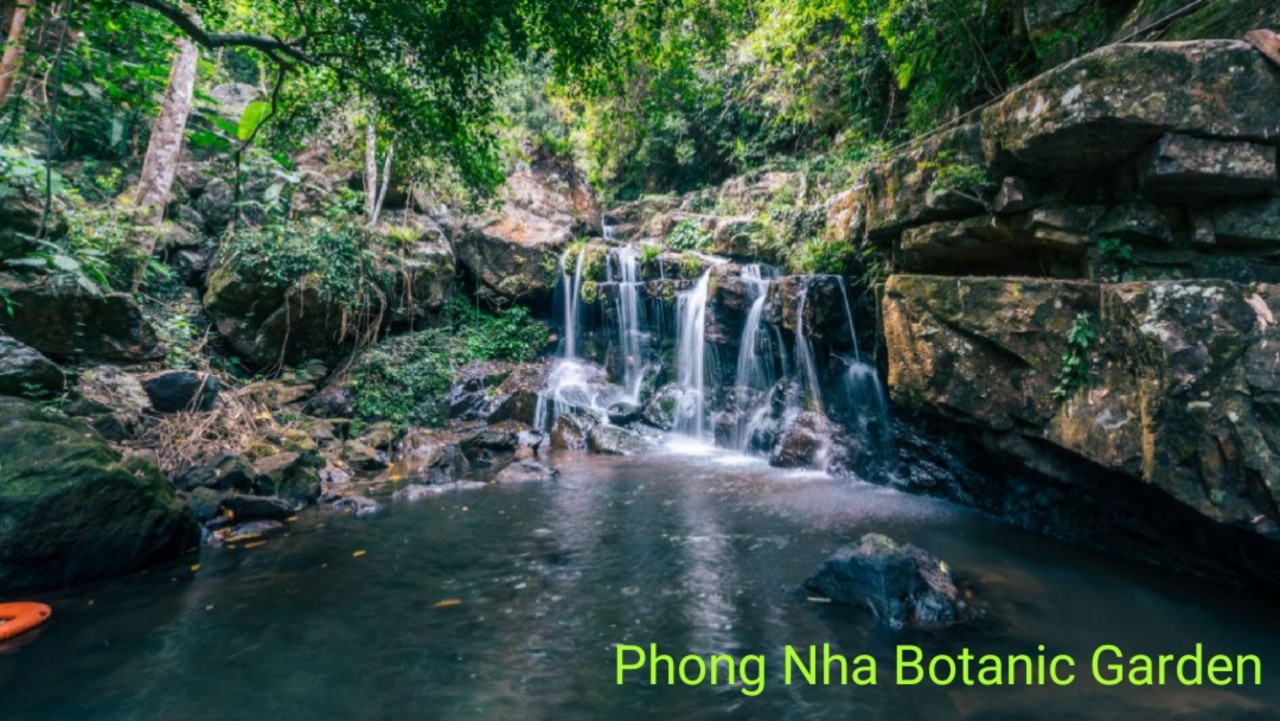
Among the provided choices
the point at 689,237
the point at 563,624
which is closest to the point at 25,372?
the point at 563,624

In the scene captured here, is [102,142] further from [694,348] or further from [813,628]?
[813,628]

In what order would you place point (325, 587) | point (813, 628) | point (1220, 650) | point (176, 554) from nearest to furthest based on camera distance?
point (1220, 650) → point (813, 628) → point (325, 587) → point (176, 554)

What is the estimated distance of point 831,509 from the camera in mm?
6758

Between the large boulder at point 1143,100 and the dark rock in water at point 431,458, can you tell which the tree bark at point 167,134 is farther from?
the large boulder at point 1143,100

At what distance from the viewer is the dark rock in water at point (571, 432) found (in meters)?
11.3

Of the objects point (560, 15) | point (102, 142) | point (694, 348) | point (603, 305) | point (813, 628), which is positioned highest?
point (102, 142)

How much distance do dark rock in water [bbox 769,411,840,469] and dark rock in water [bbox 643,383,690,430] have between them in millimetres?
2992

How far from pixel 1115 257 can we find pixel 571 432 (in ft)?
29.0

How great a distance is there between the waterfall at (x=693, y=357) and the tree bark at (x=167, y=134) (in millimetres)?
9532

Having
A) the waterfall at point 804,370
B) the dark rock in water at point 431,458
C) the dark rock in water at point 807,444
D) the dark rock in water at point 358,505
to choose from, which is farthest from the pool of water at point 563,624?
the waterfall at point 804,370

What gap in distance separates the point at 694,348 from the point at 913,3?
22.6 ft

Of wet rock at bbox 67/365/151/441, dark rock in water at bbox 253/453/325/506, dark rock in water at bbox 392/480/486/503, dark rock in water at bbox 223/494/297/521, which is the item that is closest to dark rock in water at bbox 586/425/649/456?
dark rock in water at bbox 392/480/486/503

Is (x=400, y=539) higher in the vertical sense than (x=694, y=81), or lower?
lower

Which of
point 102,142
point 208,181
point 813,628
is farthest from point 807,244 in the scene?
point 102,142
